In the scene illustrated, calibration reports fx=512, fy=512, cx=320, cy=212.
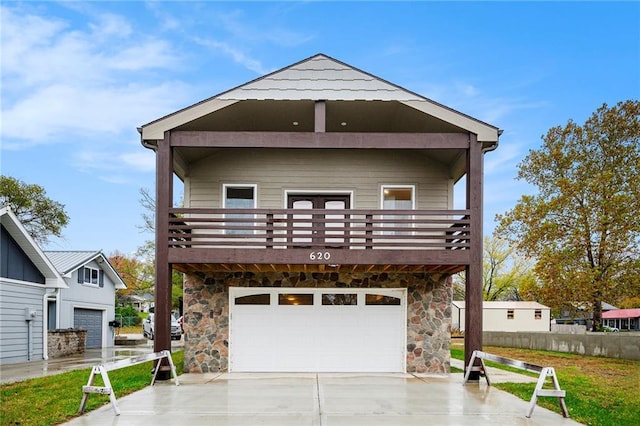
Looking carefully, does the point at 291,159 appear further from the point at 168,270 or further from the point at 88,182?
the point at 88,182

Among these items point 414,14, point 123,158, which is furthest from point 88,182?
point 414,14

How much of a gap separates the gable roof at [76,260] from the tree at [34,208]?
545 inches

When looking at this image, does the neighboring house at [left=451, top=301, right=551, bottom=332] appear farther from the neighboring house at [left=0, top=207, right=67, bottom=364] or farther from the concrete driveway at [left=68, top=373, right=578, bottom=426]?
the neighboring house at [left=0, top=207, right=67, bottom=364]

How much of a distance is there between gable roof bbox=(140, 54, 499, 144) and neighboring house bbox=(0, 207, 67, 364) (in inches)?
310

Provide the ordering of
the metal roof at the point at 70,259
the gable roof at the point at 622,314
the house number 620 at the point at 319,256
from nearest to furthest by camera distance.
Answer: the house number 620 at the point at 319,256 < the metal roof at the point at 70,259 < the gable roof at the point at 622,314

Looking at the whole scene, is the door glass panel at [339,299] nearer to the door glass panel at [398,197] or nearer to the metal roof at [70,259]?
the door glass panel at [398,197]

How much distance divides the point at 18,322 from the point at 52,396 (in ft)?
28.0

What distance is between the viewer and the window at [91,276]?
852 inches

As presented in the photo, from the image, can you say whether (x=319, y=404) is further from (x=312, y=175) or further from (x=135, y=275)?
(x=135, y=275)

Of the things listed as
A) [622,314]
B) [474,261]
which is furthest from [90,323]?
[622,314]

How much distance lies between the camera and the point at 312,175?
12750mm

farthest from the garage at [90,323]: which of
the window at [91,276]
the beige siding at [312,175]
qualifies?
the beige siding at [312,175]

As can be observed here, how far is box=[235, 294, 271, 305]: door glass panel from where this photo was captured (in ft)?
40.5

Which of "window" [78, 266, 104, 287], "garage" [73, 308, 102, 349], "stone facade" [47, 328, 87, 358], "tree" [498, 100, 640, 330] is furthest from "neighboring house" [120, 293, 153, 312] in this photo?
"tree" [498, 100, 640, 330]
